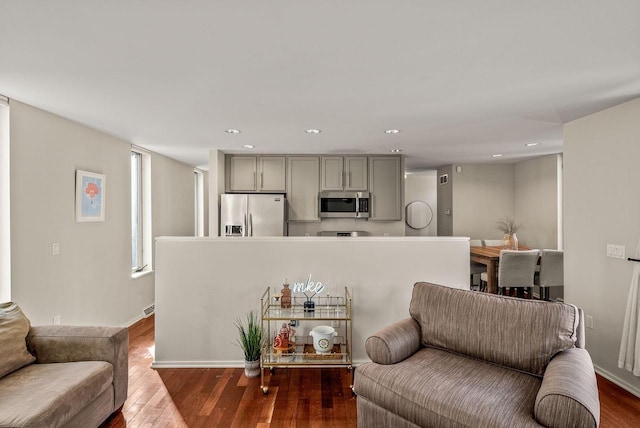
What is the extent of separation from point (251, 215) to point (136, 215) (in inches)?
61.4

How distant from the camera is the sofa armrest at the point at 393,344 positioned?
86.7 inches

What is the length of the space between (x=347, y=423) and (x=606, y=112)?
3.27 metres

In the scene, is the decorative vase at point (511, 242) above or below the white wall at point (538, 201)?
below

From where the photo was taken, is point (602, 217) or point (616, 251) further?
point (602, 217)

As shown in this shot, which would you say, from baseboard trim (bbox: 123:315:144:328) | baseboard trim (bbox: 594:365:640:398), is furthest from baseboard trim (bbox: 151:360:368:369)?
baseboard trim (bbox: 594:365:640:398)

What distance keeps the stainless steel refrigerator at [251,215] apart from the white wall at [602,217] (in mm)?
3466

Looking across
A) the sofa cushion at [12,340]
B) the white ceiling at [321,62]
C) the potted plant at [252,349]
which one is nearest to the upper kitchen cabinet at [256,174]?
the white ceiling at [321,62]

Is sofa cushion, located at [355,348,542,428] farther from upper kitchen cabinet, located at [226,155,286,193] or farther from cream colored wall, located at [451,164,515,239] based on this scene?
cream colored wall, located at [451,164,515,239]

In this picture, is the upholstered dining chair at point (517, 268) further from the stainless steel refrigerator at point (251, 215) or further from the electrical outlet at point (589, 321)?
the stainless steel refrigerator at point (251, 215)

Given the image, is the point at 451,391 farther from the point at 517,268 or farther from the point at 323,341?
the point at 517,268

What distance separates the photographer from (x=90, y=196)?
3725 millimetres

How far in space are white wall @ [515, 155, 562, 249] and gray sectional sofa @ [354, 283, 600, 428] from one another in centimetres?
403

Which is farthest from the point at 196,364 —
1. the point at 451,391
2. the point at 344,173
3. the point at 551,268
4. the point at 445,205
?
the point at 445,205

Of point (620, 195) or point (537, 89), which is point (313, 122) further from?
point (620, 195)
